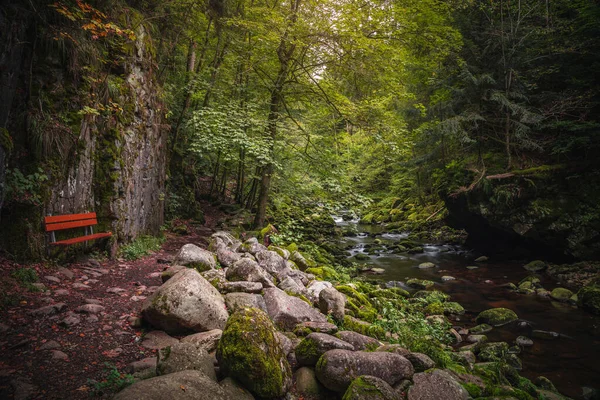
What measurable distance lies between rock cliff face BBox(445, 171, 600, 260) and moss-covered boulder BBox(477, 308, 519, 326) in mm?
6307

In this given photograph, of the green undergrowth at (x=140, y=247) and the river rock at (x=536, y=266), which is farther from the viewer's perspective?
the river rock at (x=536, y=266)

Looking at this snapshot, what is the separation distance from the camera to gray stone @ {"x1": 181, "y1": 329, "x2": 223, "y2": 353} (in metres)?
3.73

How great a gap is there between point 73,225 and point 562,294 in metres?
13.6

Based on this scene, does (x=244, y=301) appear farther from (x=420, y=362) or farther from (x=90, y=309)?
(x=420, y=362)

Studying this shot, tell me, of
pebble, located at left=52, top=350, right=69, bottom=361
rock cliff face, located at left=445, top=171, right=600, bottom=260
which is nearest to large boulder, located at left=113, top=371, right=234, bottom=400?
pebble, located at left=52, top=350, right=69, bottom=361

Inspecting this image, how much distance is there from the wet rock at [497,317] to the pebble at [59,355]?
9.05 metres

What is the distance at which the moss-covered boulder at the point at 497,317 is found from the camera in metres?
7.86

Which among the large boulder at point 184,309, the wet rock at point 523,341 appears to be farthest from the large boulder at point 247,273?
A: the wet rock at point 523,341

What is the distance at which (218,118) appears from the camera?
855 cm

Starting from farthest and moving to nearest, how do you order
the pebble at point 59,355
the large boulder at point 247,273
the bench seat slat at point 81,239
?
the large boulder at point 247,273, the bench seat slat at point 81,239, the pebble at point 59,355

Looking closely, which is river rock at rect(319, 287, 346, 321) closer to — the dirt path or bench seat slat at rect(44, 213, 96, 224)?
the dirt path

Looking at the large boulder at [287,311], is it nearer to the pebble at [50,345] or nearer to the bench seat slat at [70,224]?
the pebble at [50,345]

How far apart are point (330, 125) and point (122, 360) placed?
29.2 feet

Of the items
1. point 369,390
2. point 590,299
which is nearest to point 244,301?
point 369,390
